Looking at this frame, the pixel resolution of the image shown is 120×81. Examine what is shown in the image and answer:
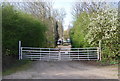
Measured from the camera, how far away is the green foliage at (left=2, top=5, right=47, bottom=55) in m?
10.7

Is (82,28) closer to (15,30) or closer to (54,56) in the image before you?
(54,56)

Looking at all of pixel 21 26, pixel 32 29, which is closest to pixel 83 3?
pixel 32 29

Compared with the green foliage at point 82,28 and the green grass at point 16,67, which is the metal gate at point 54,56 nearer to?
the green grass at point 16,67

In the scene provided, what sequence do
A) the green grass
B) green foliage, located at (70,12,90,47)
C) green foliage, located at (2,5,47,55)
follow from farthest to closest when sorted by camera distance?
green foliage, located at (70,12,90,47) → green foliage, located at (2,5,47,55) → the green grass

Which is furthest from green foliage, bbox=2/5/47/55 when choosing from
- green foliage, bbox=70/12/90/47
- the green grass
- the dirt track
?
green foliage, bbox=70/12/90/47

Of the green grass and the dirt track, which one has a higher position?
the green grass

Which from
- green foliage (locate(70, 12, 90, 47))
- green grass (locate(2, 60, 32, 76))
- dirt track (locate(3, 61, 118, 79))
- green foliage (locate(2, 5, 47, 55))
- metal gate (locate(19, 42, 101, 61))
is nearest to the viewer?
dirt track (locate(3, 61, 118, 79))

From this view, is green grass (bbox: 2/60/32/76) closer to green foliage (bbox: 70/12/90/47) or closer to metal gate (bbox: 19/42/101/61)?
metal gate (bbox: 19/42/101/61)

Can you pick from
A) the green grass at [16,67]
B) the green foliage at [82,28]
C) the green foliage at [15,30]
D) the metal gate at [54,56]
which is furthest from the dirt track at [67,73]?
the green foliage at [82,28]

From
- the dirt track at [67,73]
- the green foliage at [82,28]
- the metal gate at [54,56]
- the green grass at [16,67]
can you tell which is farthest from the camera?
the green foliage at [82,28]

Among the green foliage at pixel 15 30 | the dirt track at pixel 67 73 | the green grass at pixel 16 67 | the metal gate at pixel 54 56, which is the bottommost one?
the dirt track at pixel 67 73

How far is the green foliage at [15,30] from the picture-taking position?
10711 mm

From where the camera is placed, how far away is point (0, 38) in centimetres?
980

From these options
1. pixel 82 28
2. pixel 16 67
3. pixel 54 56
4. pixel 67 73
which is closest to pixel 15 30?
pixel 16 67
